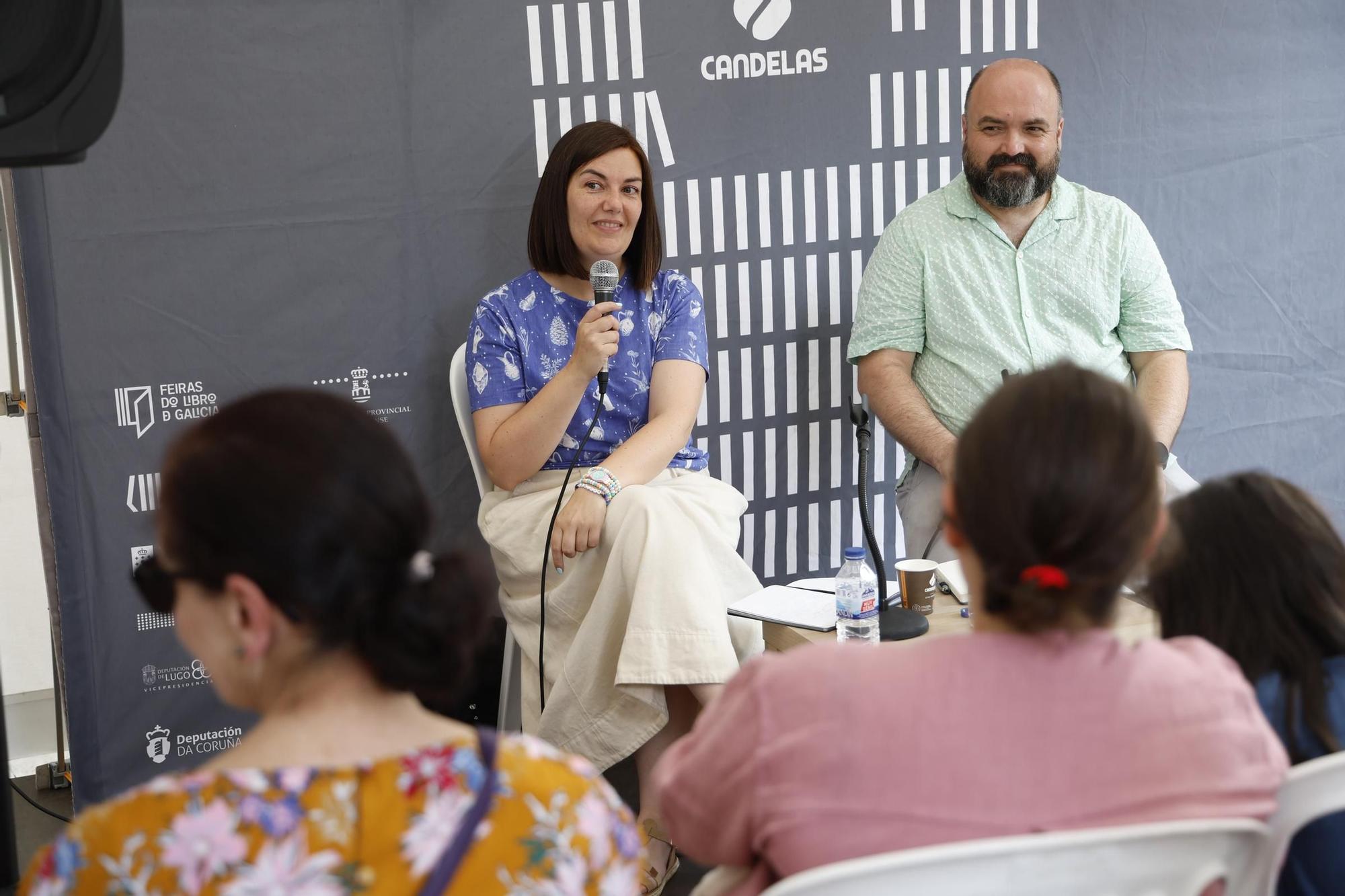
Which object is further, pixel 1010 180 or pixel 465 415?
pixel 1010 180

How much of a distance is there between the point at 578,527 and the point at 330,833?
5.05ft

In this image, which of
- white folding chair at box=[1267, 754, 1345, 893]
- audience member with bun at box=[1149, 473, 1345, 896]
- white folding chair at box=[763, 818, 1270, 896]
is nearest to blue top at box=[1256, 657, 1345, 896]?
audience member with bun at box=[1149, 473, 1345, 896]

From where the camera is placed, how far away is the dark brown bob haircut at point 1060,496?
1.03 meters

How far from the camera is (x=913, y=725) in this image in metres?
1.02

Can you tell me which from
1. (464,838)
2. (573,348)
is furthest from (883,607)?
(464,838)

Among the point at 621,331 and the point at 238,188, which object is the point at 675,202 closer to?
the point at 621,331

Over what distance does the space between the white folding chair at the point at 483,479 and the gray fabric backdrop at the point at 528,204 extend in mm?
159

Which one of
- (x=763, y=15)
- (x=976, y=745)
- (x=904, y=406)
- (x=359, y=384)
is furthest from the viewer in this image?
(x=763, y=15)

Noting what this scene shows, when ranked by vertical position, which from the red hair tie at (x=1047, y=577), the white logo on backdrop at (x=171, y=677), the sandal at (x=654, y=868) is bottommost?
the sandal at (x=654, y=868)

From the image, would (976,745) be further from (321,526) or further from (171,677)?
(171,677)

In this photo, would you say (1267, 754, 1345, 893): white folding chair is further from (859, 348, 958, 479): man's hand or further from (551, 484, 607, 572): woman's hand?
(859, 348, 958, 479): man's hand

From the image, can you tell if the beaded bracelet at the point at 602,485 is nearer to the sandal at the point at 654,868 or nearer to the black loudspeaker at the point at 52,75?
the sandal at the point at 654,868

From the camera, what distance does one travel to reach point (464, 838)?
36.8 inches

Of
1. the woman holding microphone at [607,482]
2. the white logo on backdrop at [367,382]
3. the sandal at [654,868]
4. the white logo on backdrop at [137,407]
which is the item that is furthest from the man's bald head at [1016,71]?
the white logo on backdrop at [137,407]
